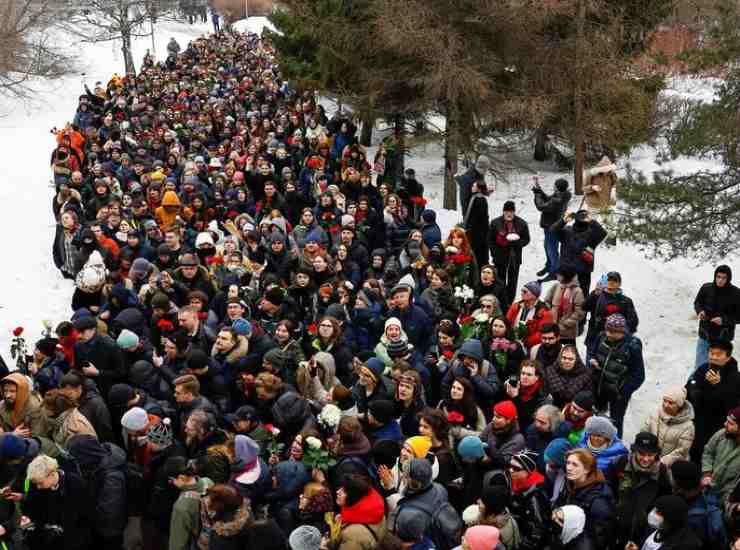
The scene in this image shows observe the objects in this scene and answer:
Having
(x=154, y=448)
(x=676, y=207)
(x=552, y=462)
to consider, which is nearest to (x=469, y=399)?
(x=552, y=462)

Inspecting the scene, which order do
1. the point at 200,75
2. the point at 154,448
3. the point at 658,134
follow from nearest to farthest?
the point at 154,448 → the point at 658,134 → the point at 200,75

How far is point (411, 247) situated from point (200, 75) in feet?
75.2

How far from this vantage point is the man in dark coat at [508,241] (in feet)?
35.0

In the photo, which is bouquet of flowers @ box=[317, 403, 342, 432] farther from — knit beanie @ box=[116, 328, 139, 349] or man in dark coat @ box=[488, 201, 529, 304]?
man in dark coat @ box=[488, 201, 529, 304]

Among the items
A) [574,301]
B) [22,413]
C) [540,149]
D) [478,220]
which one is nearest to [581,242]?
[574,301]

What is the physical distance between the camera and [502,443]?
589 centimetres

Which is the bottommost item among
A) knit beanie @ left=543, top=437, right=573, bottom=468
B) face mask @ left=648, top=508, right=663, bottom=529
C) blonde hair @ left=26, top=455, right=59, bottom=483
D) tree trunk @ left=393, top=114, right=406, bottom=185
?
tree trunk @ left=393, top=114, right=406, bottom=185

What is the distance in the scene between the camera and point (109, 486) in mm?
5227

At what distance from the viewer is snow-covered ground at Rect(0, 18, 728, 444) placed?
10.3 meters

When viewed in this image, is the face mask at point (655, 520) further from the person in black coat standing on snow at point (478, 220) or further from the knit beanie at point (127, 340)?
the person in black coat standing on snow at point (478, 220)

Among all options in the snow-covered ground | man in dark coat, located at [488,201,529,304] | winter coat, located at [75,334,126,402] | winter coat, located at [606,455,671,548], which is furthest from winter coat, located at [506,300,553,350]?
winter coat, located at [75,334,126,402]

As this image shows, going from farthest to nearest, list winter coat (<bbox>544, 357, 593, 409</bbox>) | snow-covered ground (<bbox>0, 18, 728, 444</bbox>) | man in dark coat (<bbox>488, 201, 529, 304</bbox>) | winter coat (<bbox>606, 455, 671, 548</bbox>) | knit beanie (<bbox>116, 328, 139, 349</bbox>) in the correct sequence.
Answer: man in dark coat (<bbox>488, 201, 529, 304</bbox>) → snow-covered ground (<bbox>0, 18, 728, 444</bbox>) → knit beanie (<bbox>116, 328, 139, 349</bbox>) → winter coat (<bbox>544, 357, 593, 409</bbox>) → winter coat (<bbox>606, 455, 671, 548</bbox>)

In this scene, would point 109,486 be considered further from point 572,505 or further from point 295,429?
point 572,505

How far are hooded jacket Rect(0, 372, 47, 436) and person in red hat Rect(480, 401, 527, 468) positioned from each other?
3.48m
